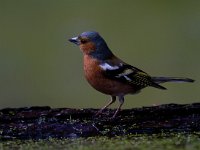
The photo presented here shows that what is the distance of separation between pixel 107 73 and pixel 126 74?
0.22 meters

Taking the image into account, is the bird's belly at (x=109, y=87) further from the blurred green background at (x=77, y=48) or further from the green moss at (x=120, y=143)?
the blurred green background at (x=77, y=48)

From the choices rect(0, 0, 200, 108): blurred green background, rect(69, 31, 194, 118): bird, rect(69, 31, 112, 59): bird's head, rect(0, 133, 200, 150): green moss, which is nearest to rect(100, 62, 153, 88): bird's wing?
rect(69, 31, 194, 118): bird

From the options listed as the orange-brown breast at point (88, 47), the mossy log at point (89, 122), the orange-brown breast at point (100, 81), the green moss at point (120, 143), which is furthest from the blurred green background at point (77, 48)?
the green moss at point (120, 143)

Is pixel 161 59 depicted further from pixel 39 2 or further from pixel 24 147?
pixel 24 147

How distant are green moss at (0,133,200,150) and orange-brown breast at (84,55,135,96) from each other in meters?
1.06

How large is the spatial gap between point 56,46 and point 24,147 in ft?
31.4

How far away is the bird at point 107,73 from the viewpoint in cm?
884

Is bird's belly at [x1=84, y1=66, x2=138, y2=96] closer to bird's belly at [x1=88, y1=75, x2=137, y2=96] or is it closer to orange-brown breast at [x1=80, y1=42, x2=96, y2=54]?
bird's belly at [x1=88, y1=75, x2=137, y2=96]

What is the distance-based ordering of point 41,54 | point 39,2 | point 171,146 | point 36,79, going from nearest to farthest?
1. point 171,146
2. point 36,79
3. point 41,54
4. point 39,2

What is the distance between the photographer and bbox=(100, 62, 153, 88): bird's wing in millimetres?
8891

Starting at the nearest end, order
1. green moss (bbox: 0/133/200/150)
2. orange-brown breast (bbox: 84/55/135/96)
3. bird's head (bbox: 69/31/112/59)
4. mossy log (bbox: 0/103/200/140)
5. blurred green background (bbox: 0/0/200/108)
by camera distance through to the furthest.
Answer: green moss (bbox: 0/133/200/150)
mossy log (bbox: 0/103/200/140)
orange-brown breast (bbox: 84/55/135/96)
bird's head (bbox: 69/31/112/59)
blurred green background (bbox: 0/0/200/108)

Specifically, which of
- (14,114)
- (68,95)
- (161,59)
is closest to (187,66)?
(161,59)

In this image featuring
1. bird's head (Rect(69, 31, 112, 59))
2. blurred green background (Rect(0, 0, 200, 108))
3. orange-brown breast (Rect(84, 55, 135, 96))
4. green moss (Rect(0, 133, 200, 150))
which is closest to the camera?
green moss (Rect(0, 133, 200, 150))

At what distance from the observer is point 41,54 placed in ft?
53.8
